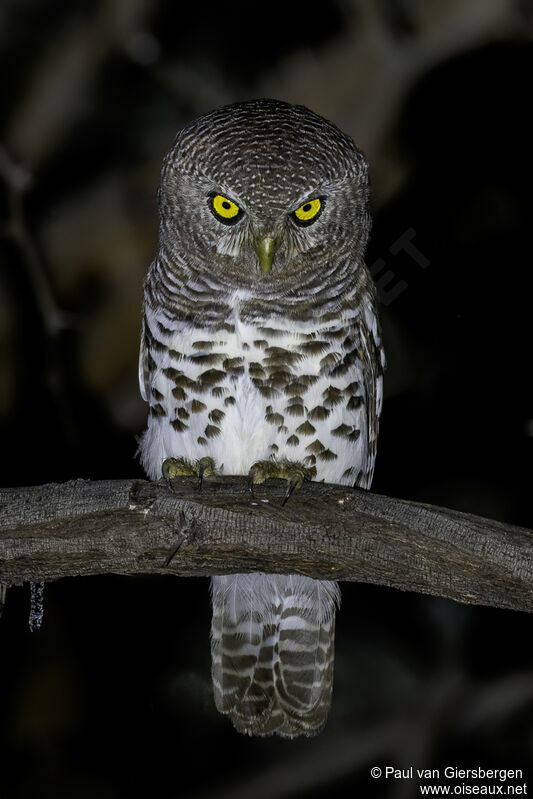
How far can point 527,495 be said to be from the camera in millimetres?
2975

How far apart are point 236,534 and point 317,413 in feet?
1.34

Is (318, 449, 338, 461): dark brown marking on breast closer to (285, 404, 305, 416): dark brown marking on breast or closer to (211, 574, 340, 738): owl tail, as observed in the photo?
(285, 404, 305, 416): dark brown marking on breast

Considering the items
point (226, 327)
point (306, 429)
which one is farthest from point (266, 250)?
point (306, 429)

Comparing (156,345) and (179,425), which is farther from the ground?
(156,345)

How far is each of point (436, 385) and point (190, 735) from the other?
53.7 inches

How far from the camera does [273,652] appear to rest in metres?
2.36

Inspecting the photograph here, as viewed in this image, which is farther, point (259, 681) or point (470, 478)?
point (470, 478)

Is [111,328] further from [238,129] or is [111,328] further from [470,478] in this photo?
[470,478]

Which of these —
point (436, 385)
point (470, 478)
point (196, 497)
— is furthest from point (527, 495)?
point (196, 497)

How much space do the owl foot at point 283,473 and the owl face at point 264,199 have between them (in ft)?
1.25

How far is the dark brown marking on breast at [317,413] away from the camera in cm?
210

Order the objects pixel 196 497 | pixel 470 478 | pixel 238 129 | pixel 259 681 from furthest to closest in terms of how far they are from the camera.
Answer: pixel 470 478, pixel 259 681, pixel 238 129, pixel 196 497

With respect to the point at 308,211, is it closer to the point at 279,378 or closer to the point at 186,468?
the point at 279,378

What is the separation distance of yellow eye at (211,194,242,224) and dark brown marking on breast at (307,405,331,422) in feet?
1.49
